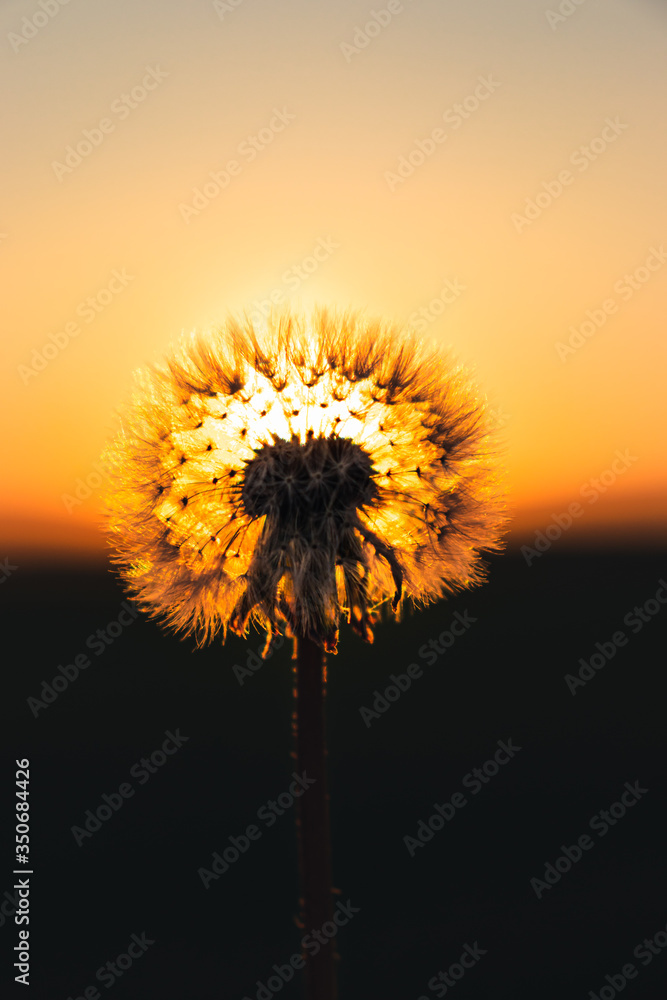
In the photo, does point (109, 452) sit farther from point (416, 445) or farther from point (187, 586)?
point (416, 445)

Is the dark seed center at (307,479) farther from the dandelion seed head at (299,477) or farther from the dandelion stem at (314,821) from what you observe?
the dandelion stem at (314,821)

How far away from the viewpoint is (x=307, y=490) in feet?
19.9

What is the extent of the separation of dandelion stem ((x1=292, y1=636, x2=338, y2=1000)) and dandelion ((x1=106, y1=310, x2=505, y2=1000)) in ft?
0.04

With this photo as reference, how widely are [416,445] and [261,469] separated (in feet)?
4.92

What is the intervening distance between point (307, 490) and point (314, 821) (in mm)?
2918

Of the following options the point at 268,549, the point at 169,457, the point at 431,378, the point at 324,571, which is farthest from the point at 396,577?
the point at 169,457

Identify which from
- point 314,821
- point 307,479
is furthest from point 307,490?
point 314,821

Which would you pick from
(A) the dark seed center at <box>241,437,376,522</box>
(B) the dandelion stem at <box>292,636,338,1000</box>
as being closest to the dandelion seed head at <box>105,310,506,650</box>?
(A) the dark seed center at <box>241,437,376,522</box>

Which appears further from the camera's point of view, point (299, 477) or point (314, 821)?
point (314, 821)

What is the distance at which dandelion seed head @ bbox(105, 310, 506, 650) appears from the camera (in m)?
6.22

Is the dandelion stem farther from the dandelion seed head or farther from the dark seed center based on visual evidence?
the dark seed center

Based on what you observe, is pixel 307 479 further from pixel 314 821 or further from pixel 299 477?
pixel 314 821

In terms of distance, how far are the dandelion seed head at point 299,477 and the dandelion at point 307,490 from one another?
0.5 inches

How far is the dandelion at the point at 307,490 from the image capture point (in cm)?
622
